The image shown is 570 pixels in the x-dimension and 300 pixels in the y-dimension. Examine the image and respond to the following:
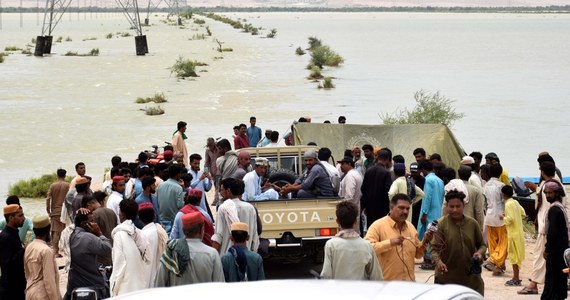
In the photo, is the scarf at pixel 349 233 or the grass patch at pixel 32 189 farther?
the grass patch at pixel 32 189

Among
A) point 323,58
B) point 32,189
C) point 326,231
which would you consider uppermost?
point 326,231

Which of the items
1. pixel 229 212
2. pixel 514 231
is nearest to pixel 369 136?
pixel 514 231

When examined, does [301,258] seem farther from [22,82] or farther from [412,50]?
[412,50]

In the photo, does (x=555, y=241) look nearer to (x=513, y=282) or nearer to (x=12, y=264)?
(x=513, y=282)

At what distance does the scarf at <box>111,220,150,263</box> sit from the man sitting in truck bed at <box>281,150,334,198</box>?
413 cm

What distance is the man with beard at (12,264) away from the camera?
815cm

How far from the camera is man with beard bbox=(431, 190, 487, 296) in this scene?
7.90m

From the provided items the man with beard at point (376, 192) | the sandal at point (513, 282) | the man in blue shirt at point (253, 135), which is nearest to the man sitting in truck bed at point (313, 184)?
the man with beard at point (376, 192)

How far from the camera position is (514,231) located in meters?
11.1

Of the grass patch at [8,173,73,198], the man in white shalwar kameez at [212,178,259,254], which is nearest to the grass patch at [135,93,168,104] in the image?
the grass patch at [8,173,73,198]

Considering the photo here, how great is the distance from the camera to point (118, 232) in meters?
8.02

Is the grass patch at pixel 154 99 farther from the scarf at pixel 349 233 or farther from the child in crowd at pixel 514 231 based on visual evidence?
the scarf at pixel 349 233

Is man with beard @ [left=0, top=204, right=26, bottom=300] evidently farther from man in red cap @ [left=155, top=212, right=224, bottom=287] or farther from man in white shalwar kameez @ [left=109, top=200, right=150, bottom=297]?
man in red cap @ [left=155, top=212, right=224, bottom=287]

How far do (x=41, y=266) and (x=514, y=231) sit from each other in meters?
5.19
